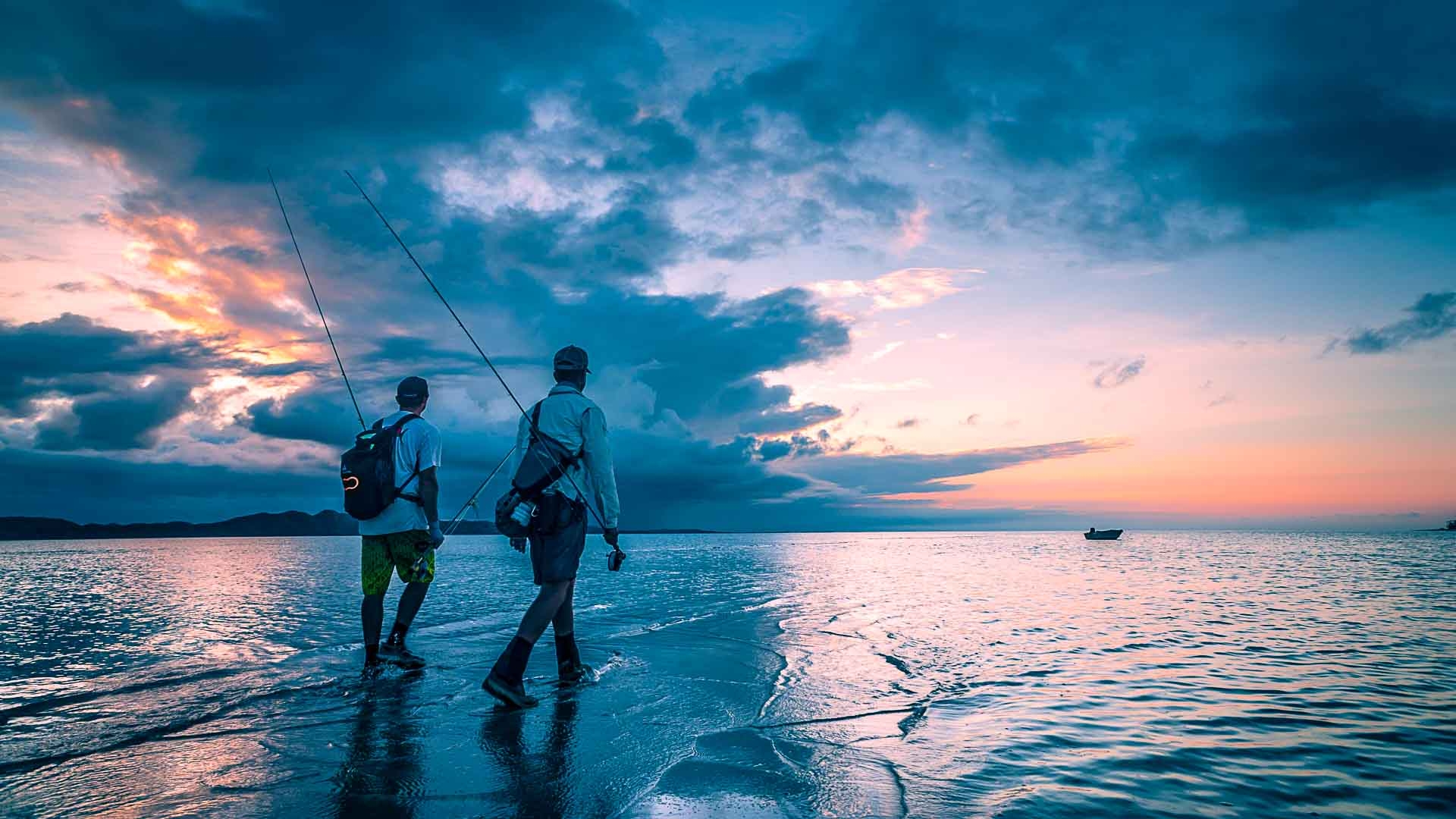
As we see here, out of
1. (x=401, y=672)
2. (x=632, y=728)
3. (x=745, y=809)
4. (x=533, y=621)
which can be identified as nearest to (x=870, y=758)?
(x=745, y=809)

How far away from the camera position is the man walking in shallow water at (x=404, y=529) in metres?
6.56

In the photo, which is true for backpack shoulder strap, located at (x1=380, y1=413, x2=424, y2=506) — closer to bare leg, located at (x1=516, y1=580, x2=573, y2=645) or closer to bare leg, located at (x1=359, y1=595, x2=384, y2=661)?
bare leg, located at (x1=359, y1=595, x2=384, y2=661)

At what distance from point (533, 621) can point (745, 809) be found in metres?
2.59

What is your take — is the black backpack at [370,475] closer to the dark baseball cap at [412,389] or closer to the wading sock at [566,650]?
the dark baseball cap at [412,389]

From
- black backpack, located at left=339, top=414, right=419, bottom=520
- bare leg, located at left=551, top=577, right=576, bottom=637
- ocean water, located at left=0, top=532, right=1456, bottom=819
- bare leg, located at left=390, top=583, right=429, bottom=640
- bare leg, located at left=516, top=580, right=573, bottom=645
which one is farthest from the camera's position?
bare leg, located at left=390, top=583, right=429, bottom=640

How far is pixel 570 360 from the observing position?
6.10m

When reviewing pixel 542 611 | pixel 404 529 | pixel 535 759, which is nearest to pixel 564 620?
pixel 542 611

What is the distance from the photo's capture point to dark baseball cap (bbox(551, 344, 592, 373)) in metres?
6.09

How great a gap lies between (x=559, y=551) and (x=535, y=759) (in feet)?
5.87

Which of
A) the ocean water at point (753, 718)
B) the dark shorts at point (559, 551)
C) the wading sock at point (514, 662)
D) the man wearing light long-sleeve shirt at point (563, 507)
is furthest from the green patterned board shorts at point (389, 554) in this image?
the wading sock at point (514, 662)

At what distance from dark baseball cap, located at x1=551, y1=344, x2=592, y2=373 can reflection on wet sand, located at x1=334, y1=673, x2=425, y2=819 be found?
2846 mm

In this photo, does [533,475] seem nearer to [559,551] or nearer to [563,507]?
[563,507]

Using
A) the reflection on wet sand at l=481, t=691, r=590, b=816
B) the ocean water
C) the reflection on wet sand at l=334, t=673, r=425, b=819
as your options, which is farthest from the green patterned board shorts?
the reflection on wet sand at l=481, t=691, r=590, b=816

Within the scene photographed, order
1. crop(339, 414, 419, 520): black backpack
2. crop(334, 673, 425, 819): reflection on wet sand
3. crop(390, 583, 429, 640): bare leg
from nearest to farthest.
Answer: crop(334, 673, 425, 819): reflection on wet sand, crop(339, 414, 419, 520): black backpack, crop(390, 583, 429, 640): bare leg
